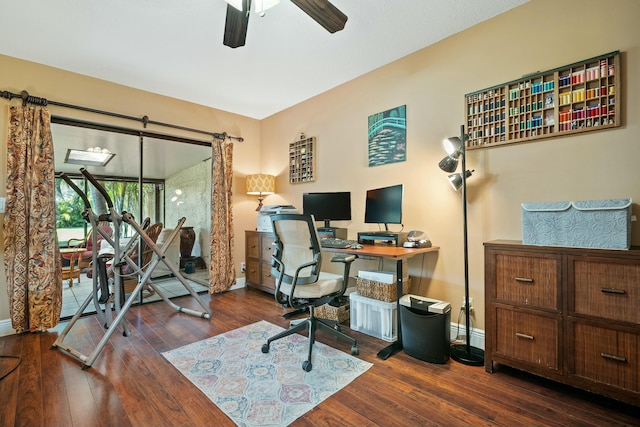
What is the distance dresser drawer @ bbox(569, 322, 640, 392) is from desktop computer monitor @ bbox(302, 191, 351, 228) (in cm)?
205

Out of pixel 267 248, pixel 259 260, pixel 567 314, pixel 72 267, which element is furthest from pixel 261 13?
pixel 72 267

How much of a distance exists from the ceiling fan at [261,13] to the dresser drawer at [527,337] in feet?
7.07

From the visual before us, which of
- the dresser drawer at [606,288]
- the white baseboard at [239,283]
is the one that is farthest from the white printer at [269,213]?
the dresser drawer at [606,288]

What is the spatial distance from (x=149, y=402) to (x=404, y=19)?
3.17 m

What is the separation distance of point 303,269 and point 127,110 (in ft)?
9.60

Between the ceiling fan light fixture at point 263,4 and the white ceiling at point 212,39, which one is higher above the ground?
the white ceiling at point 212,39

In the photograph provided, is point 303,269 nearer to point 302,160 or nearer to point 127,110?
point 302,160

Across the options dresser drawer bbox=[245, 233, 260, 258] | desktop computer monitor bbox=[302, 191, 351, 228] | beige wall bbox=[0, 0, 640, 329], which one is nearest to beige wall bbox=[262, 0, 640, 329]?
beige wall bbox=[0, 0, 640, 329]

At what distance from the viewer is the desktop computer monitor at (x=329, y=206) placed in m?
3.23

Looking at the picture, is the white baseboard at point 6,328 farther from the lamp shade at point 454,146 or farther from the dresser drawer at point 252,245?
the lamp shade at point 454,146

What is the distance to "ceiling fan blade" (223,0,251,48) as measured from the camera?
5.44ft

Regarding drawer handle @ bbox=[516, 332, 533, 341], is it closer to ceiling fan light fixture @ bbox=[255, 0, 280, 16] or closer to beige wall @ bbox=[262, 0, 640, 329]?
beige wall @ bbox=[262, 0, 640, 329]

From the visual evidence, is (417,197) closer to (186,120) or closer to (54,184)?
(186,120)

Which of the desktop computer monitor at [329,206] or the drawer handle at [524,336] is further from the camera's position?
the desktop computer monitor at [329,206]
